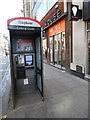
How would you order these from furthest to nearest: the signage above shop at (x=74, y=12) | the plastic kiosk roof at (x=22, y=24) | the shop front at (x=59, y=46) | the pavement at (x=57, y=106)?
the shop front at (x=59, y=46), the signage above shop at (x=74, y=12), the plastic kiosk roof at (x=22, y=24), the pavement at (x=57, y=106)

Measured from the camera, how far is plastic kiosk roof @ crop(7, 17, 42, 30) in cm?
457

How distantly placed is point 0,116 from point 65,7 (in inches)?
310

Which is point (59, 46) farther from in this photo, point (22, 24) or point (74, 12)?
point (22, 24)

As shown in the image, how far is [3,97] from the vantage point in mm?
5855

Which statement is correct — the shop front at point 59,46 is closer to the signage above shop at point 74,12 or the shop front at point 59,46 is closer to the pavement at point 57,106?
the signage above shop at point 74,12

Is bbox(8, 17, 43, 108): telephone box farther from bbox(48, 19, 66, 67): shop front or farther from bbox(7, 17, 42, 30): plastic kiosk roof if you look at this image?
bbox(48, 19, 66, 67): shop front

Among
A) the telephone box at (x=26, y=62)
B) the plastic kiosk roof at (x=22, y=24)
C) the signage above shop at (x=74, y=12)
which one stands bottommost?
the telephone box at (x=26, y=62)

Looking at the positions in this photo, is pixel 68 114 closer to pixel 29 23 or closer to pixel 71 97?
pixel 71 97

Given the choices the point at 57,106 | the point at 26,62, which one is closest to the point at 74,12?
the point at 26,62

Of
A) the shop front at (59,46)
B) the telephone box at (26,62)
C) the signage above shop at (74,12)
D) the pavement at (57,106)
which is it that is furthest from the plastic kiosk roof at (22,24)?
the shop front at (59,46)

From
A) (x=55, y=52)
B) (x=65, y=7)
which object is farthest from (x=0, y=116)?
(x=55, y=52)

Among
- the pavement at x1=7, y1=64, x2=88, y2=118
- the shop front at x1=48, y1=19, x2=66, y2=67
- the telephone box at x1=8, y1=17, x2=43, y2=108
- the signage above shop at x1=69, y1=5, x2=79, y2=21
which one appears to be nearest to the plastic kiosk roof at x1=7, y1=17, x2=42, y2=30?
the telephone box at x1=8, y1=17, x2=43, y2=108

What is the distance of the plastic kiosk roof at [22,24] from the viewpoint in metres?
4.57

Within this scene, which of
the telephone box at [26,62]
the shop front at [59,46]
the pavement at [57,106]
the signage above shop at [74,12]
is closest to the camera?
the pavement at [57,106]
